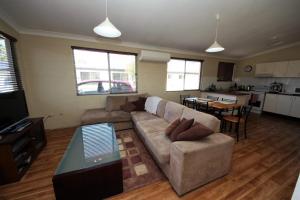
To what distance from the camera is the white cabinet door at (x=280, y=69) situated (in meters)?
4.53

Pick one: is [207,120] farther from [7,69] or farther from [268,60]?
[268,60]

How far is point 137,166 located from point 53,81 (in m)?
3.04

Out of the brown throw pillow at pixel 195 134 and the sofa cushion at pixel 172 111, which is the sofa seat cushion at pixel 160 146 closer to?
the brown throw pillow at pixel 195 134

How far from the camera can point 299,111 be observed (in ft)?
13.4

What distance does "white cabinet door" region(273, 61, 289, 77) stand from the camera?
178 inches

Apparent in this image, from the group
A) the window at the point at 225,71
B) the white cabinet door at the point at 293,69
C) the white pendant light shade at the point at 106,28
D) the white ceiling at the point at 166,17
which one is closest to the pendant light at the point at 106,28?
the white pendant light shade at the point at 106,28

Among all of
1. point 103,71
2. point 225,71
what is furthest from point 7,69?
point 225,71

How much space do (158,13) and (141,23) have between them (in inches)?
19.7

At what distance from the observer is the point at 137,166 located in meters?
1.94

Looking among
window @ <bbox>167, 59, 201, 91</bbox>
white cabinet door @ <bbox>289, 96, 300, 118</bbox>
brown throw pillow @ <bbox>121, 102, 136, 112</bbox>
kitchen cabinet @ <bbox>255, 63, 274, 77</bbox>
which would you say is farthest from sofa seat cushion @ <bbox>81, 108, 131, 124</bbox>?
kitchen cabinet @ <bbox>255, 63, 274, 77</bbox>

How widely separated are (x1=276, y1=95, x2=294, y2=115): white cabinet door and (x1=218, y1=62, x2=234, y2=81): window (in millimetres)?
2102

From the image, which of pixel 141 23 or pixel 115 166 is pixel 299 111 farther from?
pixel 115 166

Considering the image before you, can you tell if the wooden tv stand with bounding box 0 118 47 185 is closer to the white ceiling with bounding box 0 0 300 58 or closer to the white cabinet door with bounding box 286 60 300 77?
the white ceiling with bounding box 0 0 300 58

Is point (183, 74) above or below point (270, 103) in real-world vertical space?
above
